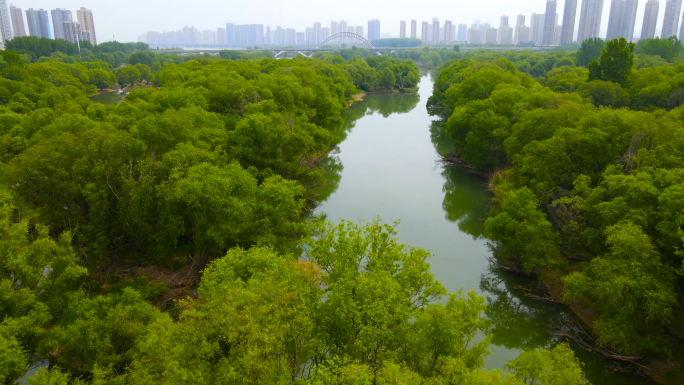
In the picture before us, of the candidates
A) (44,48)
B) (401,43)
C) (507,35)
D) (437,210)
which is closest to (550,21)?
(507,35)

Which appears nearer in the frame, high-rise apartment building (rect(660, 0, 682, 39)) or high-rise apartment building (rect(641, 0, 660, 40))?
high-rise apartment building (rect(660, 0, 682, 39))

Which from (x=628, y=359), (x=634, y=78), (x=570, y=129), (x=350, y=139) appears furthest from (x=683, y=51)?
(x=628, y=359)

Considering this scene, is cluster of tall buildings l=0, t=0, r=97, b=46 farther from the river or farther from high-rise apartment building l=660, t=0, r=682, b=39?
high-rise apartment building l=660, t=0, r=682, b=39

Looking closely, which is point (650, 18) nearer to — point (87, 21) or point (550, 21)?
point (550, 21)

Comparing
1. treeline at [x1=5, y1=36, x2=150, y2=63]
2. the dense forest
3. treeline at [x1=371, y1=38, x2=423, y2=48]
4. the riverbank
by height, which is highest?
treeline at [x1=371, y1=38, x2=423, y2=48]

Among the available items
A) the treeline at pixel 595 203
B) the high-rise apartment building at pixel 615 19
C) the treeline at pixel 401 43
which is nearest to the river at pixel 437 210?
the treeline at pixel 595 203

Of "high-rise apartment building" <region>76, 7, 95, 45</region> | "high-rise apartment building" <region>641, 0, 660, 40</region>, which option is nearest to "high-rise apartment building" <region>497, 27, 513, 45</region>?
"high-rise apartment building" <region>641, 0, 660, 40</region>

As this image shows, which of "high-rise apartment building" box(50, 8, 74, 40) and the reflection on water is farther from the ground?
"high-rise apartment building" box(50, 8, 74, 40)
